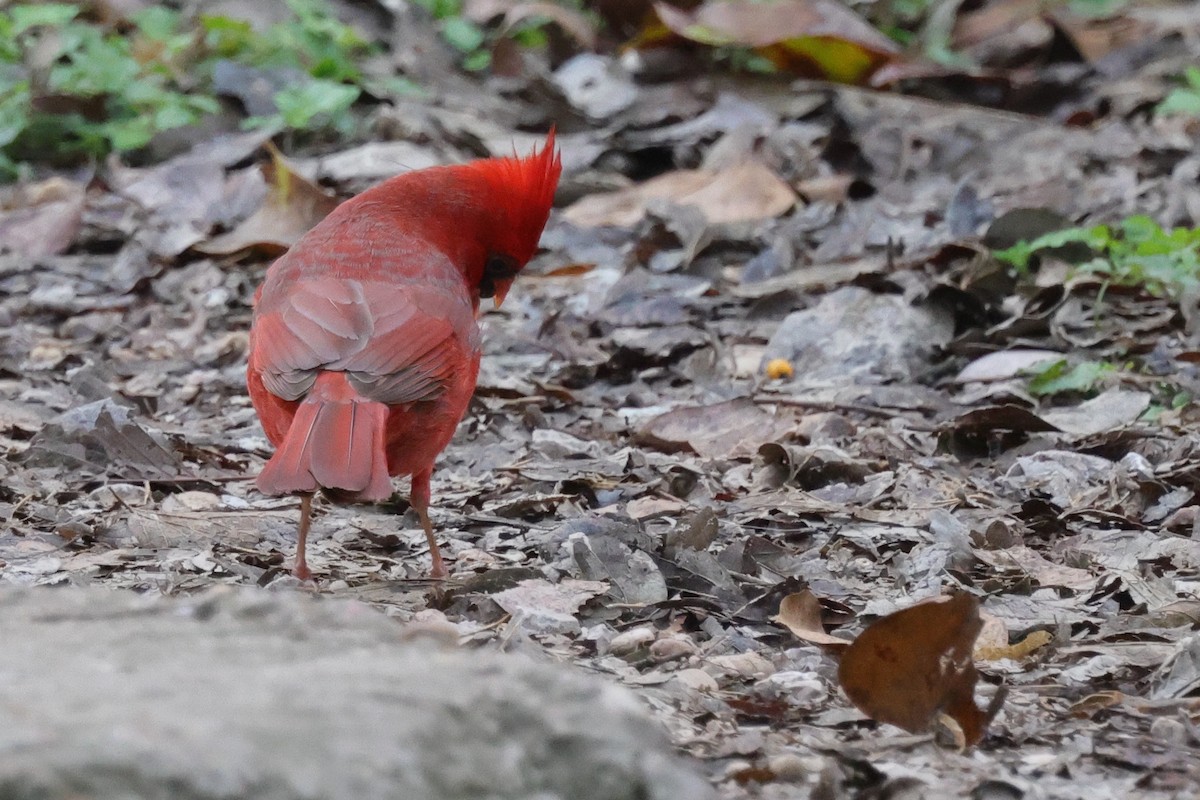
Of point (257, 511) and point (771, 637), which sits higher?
point (771, 637)

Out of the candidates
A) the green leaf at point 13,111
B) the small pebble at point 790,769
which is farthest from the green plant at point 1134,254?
the green leaf at point 13,111

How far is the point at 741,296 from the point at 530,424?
1369mm

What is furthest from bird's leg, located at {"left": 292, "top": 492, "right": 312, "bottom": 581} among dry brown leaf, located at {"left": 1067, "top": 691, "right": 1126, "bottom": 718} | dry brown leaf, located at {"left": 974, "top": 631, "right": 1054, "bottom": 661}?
dry brown leaf, located at {"left": 1067, "top": 691, "right": 1126, "bottom": 718}

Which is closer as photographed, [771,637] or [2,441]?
[771,637]

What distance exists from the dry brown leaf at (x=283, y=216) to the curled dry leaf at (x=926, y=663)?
164 inches

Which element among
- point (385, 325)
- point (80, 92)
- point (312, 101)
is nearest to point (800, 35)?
point (312, 101)

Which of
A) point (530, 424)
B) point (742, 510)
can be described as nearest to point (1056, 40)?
point (530, 424)

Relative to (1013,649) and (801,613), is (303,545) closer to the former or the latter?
(801,613)

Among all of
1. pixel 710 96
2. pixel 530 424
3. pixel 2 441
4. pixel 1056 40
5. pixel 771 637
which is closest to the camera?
pixel 771 637

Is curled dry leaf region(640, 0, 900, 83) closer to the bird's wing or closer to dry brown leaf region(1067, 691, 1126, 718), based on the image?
the bird's wing

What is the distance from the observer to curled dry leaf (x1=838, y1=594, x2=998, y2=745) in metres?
2.52

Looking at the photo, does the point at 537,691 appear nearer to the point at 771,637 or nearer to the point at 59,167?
the point at 771,637

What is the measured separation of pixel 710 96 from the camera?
318 inches

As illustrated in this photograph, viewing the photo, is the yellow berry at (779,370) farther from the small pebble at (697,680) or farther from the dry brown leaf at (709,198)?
the small pebble at (697,680)
